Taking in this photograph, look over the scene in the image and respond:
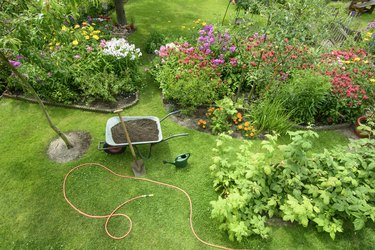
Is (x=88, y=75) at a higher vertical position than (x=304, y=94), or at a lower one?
lower

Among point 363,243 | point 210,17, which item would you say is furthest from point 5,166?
point 210,17

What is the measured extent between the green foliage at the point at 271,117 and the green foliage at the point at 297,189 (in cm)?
111

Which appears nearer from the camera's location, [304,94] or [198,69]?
[304,94]

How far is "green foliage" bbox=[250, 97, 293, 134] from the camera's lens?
16.7ft

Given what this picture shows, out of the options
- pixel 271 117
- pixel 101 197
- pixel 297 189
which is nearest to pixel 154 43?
pixel 271 117

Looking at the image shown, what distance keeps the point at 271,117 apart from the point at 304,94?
2.93ft

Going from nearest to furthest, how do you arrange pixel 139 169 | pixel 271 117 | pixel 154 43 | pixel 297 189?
pixel 297 189 < pixel 139 169 < pixel 271 117 < pixel 154 43

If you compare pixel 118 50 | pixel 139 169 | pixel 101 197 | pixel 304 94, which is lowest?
pixel 101 197

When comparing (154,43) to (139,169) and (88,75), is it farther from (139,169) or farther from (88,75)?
(139,169)

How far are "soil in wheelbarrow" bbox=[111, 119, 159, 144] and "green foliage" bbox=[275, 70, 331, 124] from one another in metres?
2.69

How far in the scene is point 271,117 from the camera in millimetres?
5098

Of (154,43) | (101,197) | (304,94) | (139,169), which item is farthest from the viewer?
(154,43)

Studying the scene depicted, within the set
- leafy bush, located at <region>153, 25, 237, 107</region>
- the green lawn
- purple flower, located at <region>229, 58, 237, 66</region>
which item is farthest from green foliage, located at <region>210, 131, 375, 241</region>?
purple flower, located at <region>229, 58, 237, 66</region>

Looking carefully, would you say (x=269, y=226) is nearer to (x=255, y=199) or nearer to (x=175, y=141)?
(x=255, y=199)
